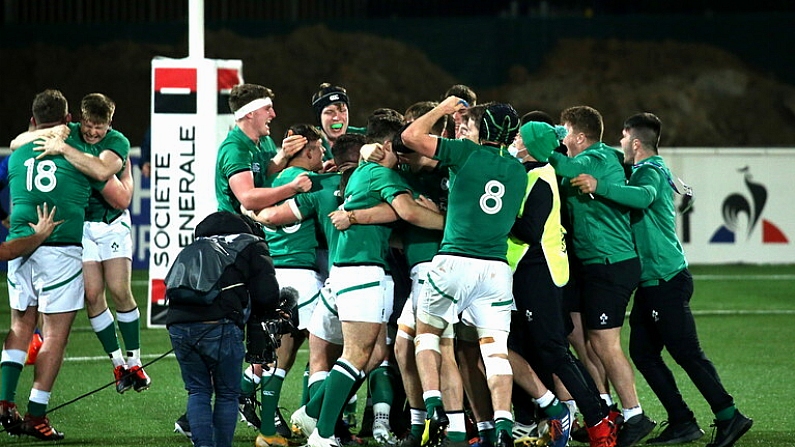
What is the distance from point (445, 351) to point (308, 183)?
132 centimetres

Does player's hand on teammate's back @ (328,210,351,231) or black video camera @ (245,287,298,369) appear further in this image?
player's hand on teammate's back @ (328,210,351,231)

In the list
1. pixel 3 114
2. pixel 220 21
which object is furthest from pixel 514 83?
pixel 3 114

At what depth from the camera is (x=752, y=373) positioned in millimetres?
10539

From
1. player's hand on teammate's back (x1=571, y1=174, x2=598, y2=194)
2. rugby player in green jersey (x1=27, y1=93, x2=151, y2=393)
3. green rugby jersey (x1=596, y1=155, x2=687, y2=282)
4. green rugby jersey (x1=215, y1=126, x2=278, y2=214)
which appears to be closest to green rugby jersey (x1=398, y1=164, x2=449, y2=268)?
player's hand on teammate's back (x1=571, y1=174, x2=598, y2=194)

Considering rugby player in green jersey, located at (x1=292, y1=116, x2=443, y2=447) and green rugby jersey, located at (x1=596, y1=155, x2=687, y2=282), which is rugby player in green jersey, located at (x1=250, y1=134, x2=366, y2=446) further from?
green rugby jersey, located at (x1=596, y1=155, x2=687, y2=282)

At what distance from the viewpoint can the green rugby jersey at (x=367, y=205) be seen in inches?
289

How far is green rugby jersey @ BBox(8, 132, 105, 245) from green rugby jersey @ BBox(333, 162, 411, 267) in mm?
1926

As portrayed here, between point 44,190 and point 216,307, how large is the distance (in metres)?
2.21

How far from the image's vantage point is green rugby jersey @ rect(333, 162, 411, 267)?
289 inches

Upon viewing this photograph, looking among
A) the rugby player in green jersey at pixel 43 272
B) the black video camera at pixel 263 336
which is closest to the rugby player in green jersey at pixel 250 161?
the rugby player in green jersey at pixel 43 272

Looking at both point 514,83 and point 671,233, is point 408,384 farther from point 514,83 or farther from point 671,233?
point 514,83

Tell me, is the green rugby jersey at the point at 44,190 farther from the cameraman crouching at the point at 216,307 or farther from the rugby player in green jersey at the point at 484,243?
the rugby player in green jersey at the point at 484,243

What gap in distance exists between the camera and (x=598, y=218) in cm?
794

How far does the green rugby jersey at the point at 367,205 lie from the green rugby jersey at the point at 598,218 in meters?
1.17
